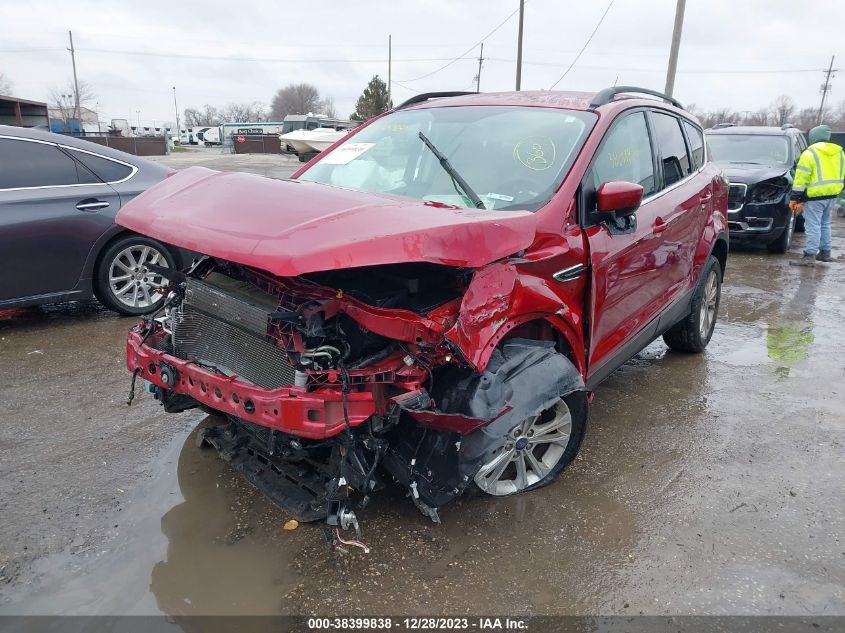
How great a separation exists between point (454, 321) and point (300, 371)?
61 cm

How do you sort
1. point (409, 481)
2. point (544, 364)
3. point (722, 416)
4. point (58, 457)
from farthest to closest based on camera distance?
point (722, 416)
point (58, 457)
point (544, 364)
point (409, 481)

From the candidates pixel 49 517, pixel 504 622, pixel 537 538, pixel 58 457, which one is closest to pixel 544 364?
pixel 537 538

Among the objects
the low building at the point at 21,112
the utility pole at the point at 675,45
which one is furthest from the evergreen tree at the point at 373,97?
the utility pole at the point at 675,45

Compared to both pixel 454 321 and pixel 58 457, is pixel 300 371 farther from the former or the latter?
pixel 58 457

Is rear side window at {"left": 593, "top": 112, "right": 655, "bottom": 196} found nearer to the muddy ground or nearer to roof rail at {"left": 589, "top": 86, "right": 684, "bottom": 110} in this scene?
roof rail at {"left": 589, "top": 86, "right": 684, "bottom": 110}

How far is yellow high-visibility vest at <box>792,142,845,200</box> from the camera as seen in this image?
887 centimetres

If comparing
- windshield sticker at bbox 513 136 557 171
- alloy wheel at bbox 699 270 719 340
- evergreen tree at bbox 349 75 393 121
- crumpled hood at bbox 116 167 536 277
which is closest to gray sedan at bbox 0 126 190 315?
crumpled hood at bbox 116 167 536 277

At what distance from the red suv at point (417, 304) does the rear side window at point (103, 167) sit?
2.84 metres

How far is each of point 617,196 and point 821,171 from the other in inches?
309

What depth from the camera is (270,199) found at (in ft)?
8.32

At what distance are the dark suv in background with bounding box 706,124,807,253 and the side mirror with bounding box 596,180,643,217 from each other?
302 inches

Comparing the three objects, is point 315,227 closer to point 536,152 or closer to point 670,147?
point 536,152

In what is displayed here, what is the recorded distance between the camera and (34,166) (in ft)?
16.9

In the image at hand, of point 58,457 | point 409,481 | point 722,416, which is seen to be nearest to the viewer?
point 409,481
